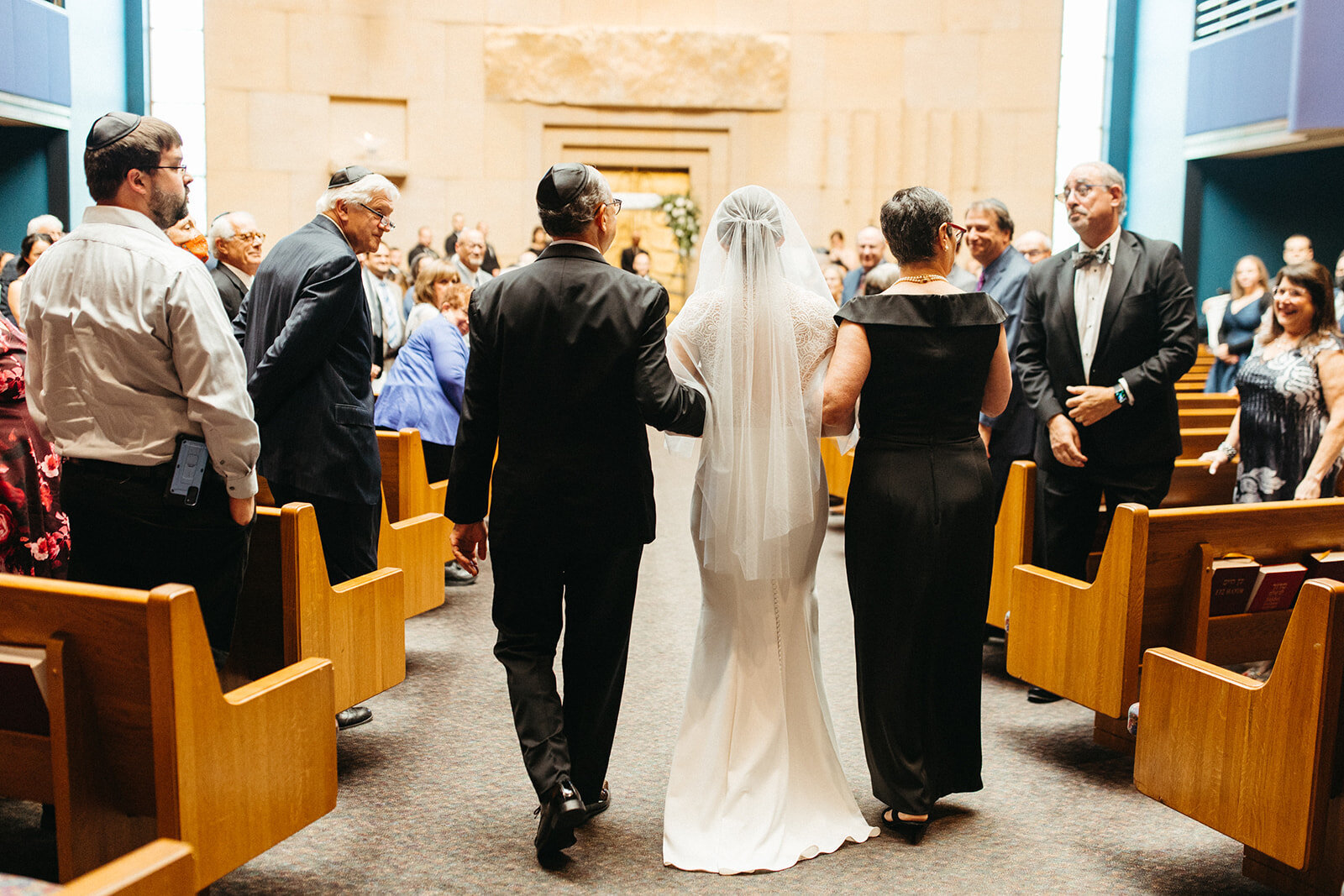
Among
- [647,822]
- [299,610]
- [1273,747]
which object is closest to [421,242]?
[299,610]

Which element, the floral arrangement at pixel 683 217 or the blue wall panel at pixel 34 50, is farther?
the floral arrangement at pixel 683 217

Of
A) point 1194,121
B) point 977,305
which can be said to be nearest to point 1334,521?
point 977,305

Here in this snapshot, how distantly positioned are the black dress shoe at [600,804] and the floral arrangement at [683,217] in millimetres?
11313

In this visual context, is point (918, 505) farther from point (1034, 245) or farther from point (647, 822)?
point (1034, 245)

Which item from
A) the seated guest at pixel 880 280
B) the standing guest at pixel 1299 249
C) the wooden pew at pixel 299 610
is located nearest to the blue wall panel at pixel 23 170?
the seated guest at pixel 880 280

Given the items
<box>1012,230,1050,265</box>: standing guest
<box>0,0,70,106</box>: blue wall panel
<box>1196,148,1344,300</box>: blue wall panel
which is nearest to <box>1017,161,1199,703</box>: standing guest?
<box>1012,230,1050,265</box>: standing guest

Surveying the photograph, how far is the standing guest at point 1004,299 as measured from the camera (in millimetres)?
4309

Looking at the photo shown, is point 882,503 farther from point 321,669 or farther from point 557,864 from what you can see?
point 321,669

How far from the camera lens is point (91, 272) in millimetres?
2363

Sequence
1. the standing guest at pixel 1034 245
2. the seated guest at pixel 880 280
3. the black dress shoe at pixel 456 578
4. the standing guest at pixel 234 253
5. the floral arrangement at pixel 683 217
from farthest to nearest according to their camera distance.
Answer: the floral arrangement at pixel 683 217, the standing guest at pixel 1034 245, the black dress shoe at pixel 456 578, the seated guest at pixel 880 280, the standing guest at pixel 234 253

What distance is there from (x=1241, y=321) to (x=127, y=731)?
7850mm

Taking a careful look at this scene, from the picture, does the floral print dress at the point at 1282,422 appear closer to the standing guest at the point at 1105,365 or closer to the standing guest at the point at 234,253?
the standing guest at the point at 1105,365

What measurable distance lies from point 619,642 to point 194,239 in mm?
2745

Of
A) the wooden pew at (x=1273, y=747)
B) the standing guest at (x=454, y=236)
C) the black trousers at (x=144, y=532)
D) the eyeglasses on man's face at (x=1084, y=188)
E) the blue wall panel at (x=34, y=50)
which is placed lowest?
the wooden pew at (x=1273, y=747)
